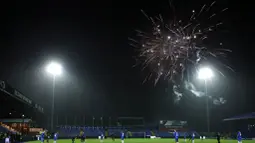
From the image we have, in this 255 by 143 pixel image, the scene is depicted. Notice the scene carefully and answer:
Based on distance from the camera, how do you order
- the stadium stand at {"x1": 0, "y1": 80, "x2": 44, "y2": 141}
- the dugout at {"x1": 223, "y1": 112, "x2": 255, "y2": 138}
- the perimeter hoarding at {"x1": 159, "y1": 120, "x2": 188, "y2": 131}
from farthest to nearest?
the perimeter hoarding at {"x1": 159, "y1": 120, "x2": 188, "y2": 131} → the dugout at {"x1": 223, "y1": 112, "x2": 255, "y2": 138} → the stadium stand at {"x1": 0, "y1": 80, "x2": 44, "y2": 141}

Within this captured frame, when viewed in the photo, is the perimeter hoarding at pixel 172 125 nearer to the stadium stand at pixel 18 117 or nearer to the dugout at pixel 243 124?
the dugout at pixel 243 124

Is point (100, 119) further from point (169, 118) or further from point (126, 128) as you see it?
point (169, 118)

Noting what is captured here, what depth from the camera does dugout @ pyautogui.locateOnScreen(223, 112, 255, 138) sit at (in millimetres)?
62875

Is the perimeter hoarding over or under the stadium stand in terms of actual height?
under

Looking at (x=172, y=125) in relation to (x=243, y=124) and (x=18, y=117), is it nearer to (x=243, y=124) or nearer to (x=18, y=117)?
(x=243, y=124)

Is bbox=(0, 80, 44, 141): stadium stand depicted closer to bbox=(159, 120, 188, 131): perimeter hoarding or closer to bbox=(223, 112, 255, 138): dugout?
bbox=(159, 120, 188, 131): perimeter hoarding

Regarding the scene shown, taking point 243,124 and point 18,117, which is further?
point 243,124

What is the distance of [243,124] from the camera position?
7088cm

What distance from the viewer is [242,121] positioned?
236 feet

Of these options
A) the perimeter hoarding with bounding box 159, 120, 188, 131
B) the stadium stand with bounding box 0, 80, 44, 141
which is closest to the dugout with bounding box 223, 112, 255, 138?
the perimeter hoarding with bounding box 159, 120, 188, 131

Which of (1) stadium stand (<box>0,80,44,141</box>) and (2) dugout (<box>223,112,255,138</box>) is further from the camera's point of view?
(2) dugout (<box>223,112,255,138</box>)

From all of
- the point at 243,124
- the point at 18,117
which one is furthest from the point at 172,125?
the point at 18,117

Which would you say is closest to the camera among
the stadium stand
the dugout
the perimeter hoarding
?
the stadium stand

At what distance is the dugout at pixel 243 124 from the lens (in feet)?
206
